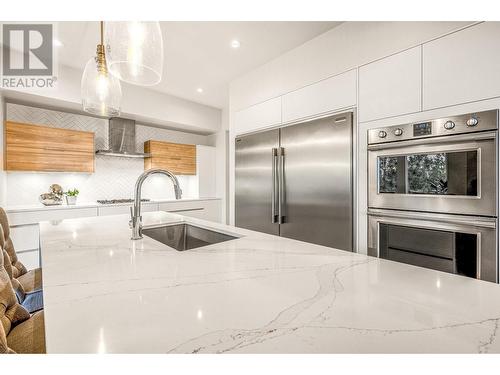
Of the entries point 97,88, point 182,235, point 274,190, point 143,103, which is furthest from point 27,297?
point 143,103

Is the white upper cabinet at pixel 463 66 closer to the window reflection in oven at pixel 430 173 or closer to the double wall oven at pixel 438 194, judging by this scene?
the double wall oven at pixel 438 194

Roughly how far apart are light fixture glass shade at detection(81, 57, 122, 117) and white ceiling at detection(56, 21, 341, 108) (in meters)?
1.05

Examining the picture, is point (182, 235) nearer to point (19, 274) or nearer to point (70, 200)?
point (19, 274)

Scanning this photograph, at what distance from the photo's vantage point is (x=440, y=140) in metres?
1.56

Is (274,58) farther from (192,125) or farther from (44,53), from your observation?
(44,53)

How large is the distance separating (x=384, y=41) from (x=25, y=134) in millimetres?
3816

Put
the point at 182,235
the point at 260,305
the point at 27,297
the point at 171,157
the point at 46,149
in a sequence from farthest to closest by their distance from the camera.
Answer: the point at 171,157
the point at 46,149
the point at 182,235
the point at 27,297
the point at 260,305

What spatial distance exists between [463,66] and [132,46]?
72.9 inches

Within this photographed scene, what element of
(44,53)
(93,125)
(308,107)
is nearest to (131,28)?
(308,107)

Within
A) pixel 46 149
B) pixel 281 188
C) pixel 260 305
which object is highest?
pixel 46 149

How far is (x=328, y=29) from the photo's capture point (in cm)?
225

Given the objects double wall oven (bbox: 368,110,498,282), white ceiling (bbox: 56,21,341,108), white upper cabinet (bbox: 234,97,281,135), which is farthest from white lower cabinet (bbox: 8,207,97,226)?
double wall oven (bbox: 368,110,498,282)
